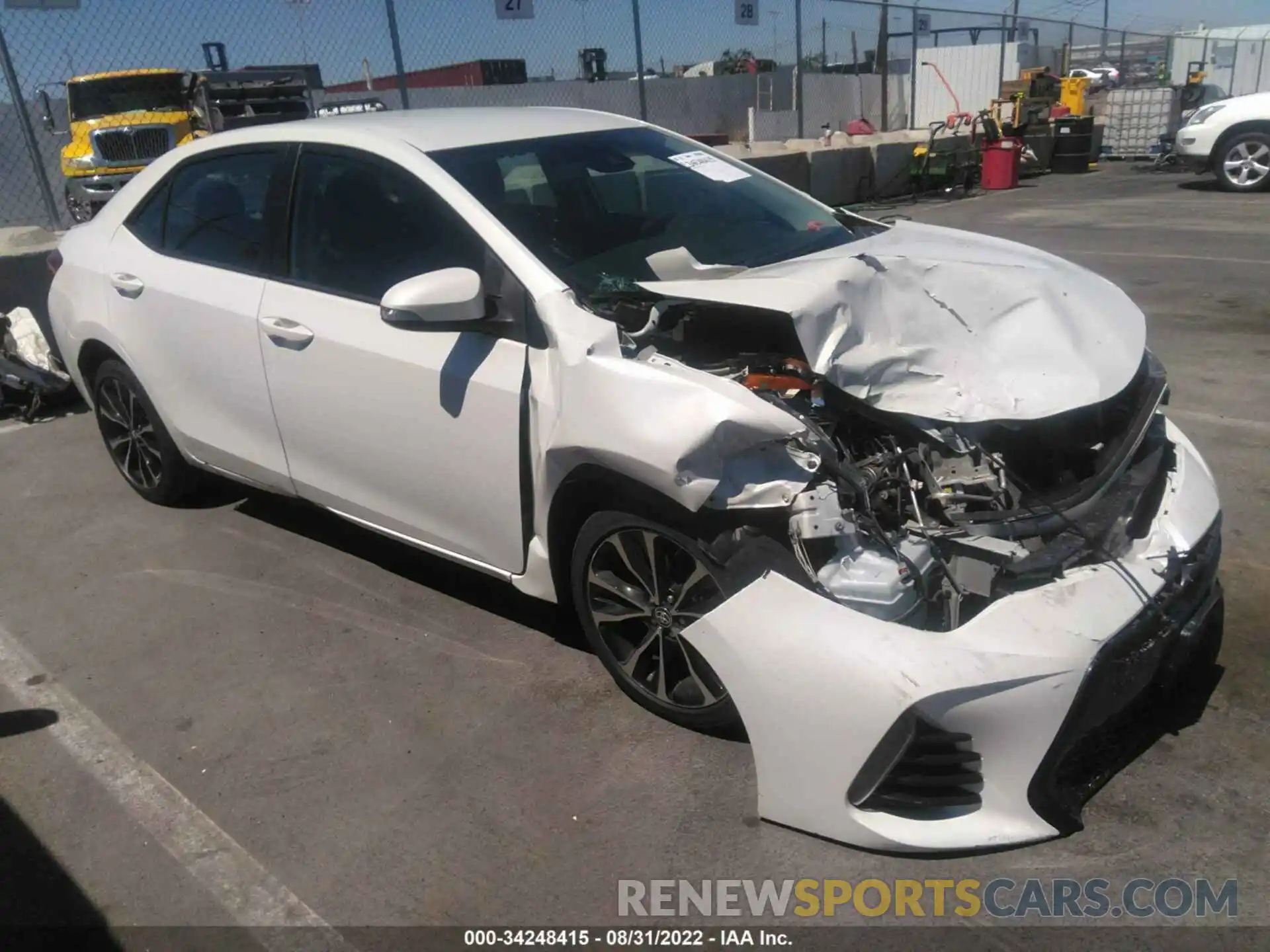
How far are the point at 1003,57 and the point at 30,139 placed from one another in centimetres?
2110

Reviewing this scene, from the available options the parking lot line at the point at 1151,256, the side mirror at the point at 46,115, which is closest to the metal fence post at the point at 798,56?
the parking lot line at the point at 1151,256

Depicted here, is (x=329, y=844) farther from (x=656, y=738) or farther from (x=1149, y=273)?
(x=1149, y=273)

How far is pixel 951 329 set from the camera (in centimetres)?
296

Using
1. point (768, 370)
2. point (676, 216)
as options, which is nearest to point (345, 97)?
point (676, 216)

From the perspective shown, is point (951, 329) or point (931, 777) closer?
point (931, 777)

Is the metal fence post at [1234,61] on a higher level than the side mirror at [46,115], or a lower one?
lower

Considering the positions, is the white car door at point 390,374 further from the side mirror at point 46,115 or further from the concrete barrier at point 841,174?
the concrete barrier at point 841,174

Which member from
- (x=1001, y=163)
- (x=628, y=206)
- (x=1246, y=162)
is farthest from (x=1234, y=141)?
(x=628, y=206)

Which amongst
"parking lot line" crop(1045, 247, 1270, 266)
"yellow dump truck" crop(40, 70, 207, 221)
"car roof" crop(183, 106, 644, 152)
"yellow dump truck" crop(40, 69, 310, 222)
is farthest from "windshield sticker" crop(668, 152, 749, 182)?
"yellow dump truck" crop(40, 70, 207, 221)

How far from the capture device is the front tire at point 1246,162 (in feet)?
44.8

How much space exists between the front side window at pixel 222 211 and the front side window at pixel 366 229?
0.81 feet

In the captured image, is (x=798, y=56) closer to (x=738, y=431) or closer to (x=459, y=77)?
(x=459, y=77)

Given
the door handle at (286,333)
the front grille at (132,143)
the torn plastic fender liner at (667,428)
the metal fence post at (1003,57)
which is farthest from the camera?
the metal fence post at (1003,57)

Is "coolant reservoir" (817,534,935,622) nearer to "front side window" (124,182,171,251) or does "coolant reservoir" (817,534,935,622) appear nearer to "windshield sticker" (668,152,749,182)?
"windshield sticker" (668,152,749,182)
